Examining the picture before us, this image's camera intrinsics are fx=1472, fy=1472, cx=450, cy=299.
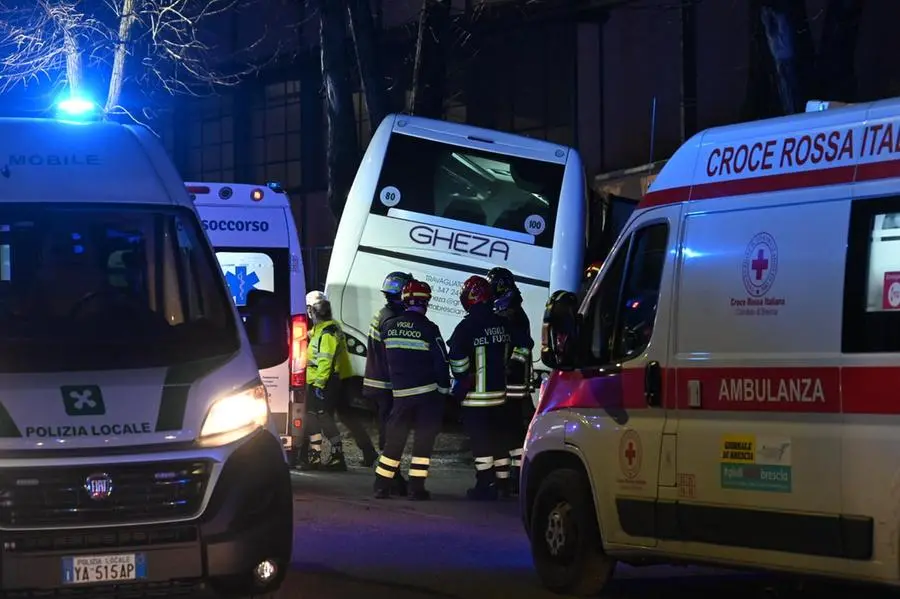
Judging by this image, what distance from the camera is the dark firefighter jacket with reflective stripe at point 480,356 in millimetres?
12305

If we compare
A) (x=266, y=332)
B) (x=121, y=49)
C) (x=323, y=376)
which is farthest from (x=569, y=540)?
(x=121, y=49)

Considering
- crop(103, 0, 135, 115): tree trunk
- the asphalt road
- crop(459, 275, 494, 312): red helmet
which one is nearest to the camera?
the asphalt road

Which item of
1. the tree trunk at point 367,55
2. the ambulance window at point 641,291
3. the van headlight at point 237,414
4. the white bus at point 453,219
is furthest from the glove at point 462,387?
the tree trunk at point 367,55

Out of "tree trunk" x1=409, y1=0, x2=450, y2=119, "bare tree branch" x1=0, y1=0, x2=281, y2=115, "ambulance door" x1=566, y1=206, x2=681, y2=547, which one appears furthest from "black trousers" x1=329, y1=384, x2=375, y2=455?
"bare tree branch" x1=0, y1=0, x2=281, y2=115

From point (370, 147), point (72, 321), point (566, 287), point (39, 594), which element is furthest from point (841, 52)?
point (39, 594)

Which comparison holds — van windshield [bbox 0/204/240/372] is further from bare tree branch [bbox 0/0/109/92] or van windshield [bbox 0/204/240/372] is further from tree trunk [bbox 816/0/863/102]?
bare tree branch [bbox 0/0/109/92]

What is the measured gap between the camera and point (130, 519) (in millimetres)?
6438

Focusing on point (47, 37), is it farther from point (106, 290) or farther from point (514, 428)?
point (106, 290)

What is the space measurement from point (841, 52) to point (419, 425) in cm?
649

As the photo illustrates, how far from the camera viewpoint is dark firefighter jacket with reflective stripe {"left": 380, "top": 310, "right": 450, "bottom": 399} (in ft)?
40.3

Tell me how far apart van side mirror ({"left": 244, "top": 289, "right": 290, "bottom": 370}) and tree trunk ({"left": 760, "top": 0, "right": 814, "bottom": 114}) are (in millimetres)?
8436

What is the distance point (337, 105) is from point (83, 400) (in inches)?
554

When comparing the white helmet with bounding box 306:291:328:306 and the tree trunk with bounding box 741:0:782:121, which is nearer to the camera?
the white helmet with bounding box 306:291:328:306

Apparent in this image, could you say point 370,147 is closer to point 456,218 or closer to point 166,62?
point 456,218
